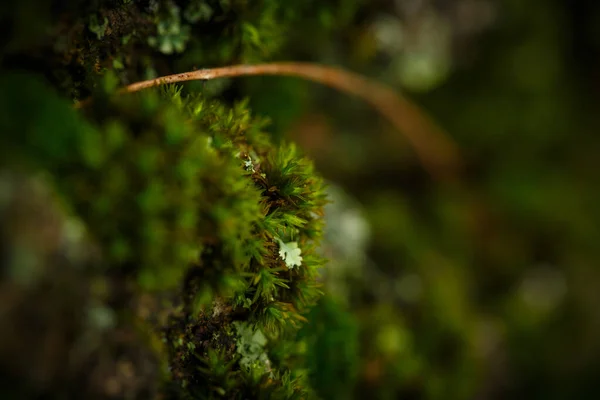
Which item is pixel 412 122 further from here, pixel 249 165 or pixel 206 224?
pixel 206 224

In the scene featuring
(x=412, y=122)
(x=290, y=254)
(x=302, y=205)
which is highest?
(x=302, y=205)

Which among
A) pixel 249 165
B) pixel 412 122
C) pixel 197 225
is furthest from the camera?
pixel 412 122

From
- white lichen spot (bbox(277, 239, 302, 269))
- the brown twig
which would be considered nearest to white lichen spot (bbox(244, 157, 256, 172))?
white lichen spot (bbox(277, 239, 302, 269))

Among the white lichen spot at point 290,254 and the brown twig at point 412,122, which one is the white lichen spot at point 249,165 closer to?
the white lichen spot at point 290,254

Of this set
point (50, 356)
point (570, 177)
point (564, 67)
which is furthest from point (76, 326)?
point (564, 67)

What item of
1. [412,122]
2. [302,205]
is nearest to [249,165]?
[302,205]

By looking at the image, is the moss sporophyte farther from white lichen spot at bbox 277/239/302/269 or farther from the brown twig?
the brown twig

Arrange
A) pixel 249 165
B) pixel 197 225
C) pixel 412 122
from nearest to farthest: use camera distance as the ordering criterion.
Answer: pixel 197 225, pixel 249 165, pixel 412 122

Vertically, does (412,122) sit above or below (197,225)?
below
